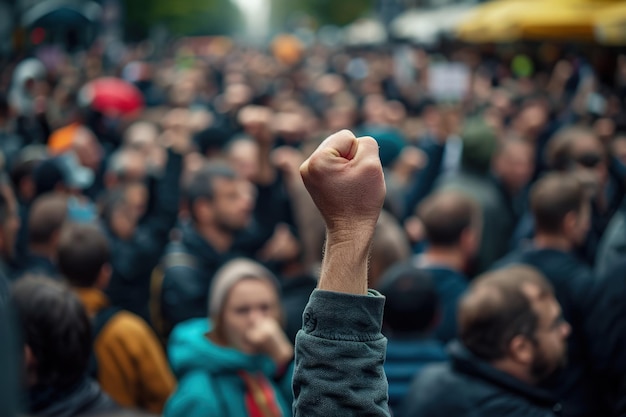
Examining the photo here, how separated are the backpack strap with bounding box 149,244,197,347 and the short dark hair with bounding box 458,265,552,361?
1.76 m

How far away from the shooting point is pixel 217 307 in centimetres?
329

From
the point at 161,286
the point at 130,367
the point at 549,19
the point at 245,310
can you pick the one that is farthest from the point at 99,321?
the point at 549,19

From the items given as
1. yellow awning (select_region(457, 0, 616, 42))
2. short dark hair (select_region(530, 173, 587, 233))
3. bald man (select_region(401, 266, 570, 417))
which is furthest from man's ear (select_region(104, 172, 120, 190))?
yellow awning (select_region(457, 0, 616, 42))

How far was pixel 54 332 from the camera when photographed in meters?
2.77

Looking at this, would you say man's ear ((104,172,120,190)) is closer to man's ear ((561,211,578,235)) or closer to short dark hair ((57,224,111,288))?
short dark hair ((57,224,111,288))

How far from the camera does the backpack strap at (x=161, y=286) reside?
4426 mm

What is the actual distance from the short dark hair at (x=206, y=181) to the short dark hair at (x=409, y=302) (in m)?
1.41

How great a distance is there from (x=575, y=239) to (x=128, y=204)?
2682 millimetres

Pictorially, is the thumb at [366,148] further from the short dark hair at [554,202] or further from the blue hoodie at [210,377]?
the short dark hair at [554,202]

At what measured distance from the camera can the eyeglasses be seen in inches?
238

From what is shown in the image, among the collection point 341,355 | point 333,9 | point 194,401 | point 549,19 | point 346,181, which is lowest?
point 333,9

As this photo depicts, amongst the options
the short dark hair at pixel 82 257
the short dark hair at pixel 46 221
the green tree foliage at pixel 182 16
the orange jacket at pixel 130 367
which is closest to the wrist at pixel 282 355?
the orange jacket at pixel 130 367

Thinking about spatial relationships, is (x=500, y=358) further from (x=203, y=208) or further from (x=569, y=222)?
(x=203, y=208)

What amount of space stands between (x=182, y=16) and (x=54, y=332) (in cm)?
6296
